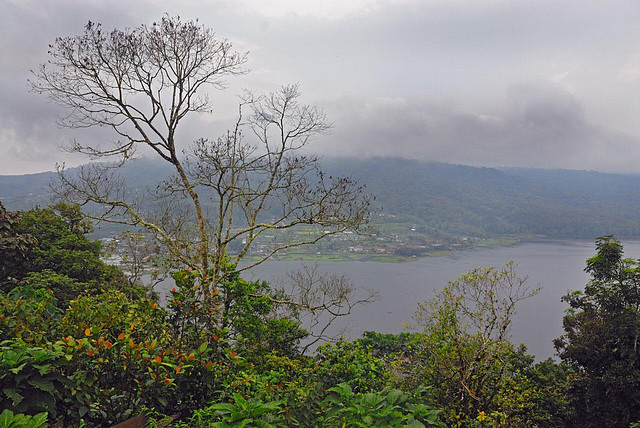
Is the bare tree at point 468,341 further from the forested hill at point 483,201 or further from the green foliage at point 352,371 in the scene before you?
the forested hill at point 483,201

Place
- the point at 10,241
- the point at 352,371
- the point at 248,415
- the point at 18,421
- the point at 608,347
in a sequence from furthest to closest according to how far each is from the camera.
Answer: the point at 608,347
the point at 10,241
the point at 352,371
the point at 248,415
the point at 18,421

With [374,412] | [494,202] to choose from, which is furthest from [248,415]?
[494,202]

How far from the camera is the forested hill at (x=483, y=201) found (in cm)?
9412

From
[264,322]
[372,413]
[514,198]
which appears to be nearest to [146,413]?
[372,413]

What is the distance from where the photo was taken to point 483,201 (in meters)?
131

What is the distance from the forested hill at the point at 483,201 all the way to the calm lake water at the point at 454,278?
59.2ft

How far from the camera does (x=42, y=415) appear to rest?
1.75 m

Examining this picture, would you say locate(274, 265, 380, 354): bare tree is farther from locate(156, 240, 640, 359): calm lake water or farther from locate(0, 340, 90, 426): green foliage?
locate(0, 340, 90, 426): green foliage

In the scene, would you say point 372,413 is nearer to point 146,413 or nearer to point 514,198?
point 146,413

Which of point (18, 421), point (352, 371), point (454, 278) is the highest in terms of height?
point (18, 421)

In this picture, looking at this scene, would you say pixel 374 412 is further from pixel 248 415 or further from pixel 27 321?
pixel 27 321

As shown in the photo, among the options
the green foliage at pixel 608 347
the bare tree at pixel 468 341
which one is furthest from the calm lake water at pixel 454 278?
the bare tree at pixel 468 341

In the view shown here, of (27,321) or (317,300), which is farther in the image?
(317,300)

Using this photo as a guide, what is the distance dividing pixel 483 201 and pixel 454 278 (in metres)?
91.6
